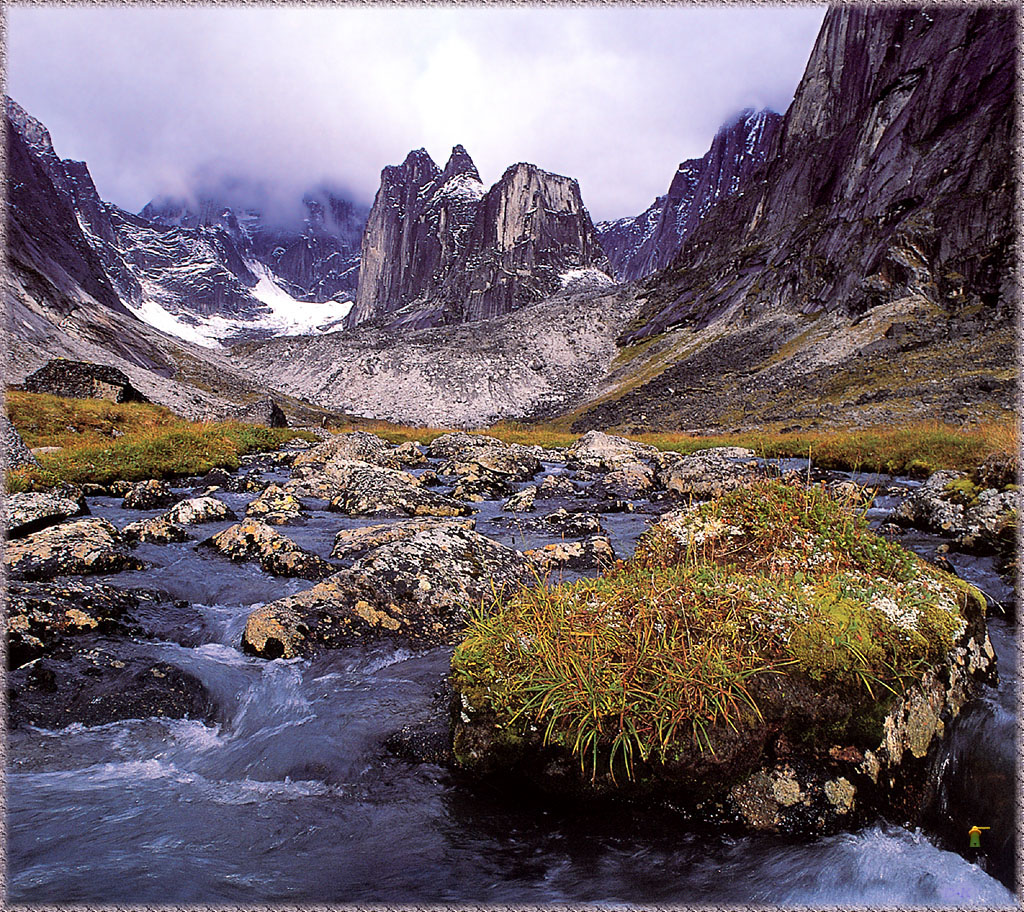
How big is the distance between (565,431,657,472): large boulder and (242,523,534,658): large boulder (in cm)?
1503

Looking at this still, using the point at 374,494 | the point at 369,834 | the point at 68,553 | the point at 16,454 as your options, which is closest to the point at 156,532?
the point at 68,553

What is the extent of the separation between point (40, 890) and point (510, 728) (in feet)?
9.51

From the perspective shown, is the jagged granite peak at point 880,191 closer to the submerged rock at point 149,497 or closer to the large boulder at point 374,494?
the large boulder at point 374,494

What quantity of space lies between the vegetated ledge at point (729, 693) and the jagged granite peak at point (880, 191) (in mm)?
37631

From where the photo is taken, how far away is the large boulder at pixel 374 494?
13398mm

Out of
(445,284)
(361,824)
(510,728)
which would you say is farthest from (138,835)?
(445,284)

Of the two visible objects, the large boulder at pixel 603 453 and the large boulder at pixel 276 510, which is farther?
the large boulder at pixel 603 453

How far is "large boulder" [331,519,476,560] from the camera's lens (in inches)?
346

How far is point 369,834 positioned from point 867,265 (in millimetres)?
68396

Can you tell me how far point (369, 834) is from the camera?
3605 mm

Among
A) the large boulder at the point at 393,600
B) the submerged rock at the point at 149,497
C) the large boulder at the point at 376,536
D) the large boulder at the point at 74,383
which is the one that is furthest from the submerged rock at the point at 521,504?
the large boulder at the point at 74,383

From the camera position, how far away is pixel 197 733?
16.0ft

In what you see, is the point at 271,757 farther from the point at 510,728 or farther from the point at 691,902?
the point at 691,902

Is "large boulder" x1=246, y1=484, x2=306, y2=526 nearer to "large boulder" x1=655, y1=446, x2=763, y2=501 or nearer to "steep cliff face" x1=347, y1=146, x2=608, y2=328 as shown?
"large boulder" x1=655, y1=446, x2=763, y2=501
